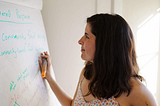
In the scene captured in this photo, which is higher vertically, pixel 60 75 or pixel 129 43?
pixel 129 43

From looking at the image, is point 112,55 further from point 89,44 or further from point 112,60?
point 89,44

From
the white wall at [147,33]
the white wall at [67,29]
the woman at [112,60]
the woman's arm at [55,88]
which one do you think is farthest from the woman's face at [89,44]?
the white wall at [147,33]

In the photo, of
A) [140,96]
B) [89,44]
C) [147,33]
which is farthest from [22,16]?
[147,33]

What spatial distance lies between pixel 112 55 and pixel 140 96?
25 cm

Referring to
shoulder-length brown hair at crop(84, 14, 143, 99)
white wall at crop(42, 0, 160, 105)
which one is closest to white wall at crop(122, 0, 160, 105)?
white wall at crop(42, 0, 160, 105)

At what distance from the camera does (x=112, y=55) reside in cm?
91

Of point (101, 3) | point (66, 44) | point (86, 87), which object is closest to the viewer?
point (86, 87)

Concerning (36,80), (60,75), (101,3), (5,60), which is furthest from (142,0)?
(5,60)

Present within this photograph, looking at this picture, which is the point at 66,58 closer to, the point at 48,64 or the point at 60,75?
the point at 60,75

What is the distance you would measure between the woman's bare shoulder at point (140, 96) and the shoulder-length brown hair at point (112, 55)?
3 cm

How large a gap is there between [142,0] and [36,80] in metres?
1.78

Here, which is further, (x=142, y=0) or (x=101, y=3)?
(x=142, y=0)

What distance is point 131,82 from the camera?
0.92m

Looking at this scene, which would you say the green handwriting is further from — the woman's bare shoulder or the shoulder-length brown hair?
the woman's bare shoulder
